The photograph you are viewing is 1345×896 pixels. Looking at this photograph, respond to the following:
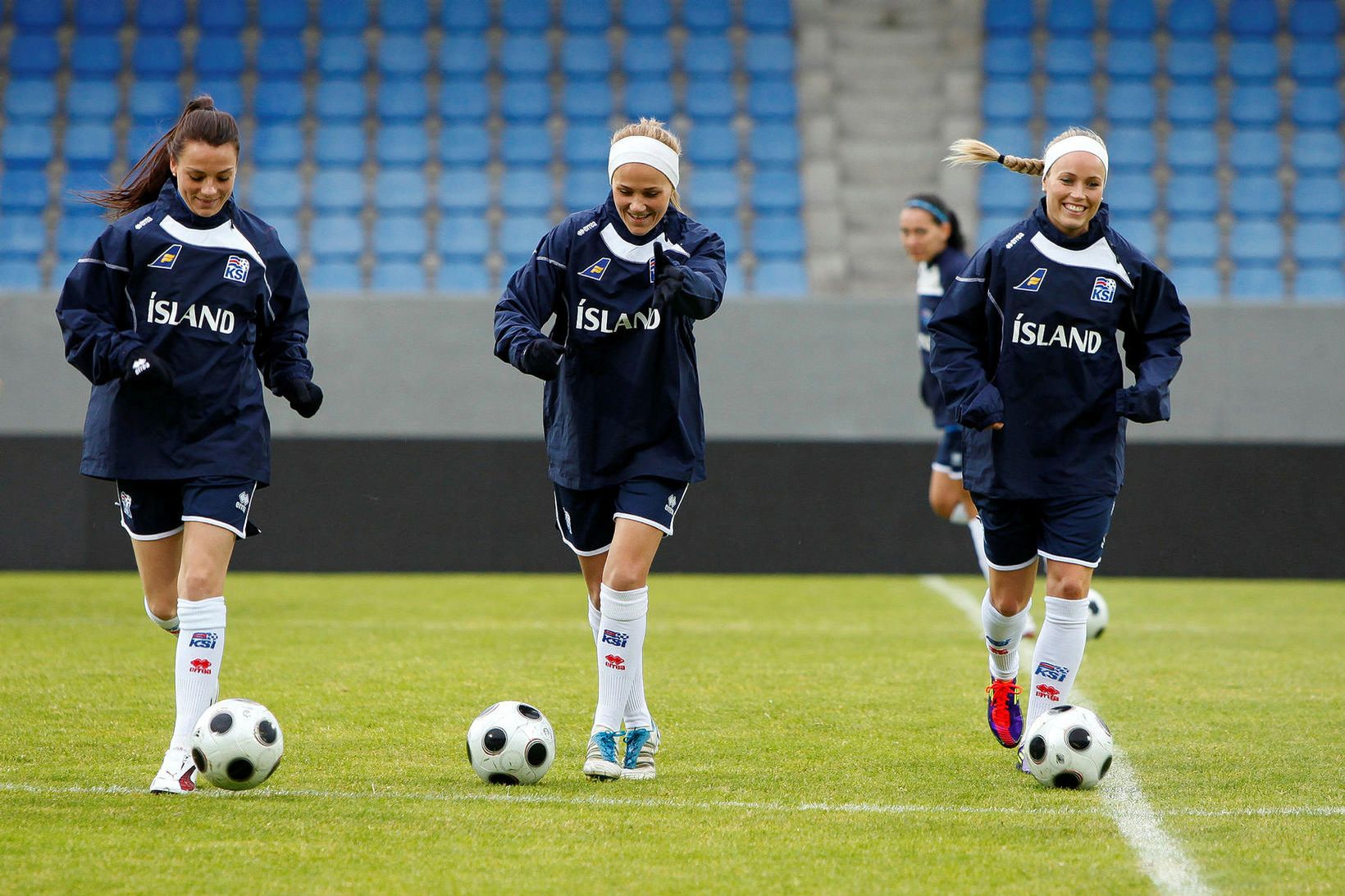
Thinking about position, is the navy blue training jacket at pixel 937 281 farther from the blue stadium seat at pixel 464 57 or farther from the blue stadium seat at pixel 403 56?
the blue stadium seat at pixel 403 56

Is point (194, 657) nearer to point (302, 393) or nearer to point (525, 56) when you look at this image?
point (302, 393)

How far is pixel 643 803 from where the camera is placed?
441 centimetres

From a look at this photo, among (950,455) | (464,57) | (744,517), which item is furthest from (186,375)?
(464,57)

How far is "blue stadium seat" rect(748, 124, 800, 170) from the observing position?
1648 centimetres

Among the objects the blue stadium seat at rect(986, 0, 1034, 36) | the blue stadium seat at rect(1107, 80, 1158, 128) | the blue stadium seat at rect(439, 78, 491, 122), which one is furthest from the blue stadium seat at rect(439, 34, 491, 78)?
the blue stadium seat at rect(1107, 80, 1158, 128)

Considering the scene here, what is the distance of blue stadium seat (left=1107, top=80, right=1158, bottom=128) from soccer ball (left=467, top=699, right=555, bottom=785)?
1373cm

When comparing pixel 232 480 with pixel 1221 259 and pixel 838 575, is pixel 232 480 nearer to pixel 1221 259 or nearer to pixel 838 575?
pixel 838 575

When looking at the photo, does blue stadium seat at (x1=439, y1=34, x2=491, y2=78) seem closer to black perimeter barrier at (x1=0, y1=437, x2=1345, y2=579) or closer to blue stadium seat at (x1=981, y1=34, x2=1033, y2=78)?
blue stadium seat at (x1=981, y1=34, x2=1033, y2=78)

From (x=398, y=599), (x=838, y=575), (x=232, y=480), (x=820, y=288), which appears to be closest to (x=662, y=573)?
(x=838, y=575)

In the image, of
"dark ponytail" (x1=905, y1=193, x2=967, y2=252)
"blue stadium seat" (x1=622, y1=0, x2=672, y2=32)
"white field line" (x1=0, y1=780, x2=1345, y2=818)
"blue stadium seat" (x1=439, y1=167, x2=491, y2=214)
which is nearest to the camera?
"white field line" (x1=0, y1=780, x2=1345, y2=818)

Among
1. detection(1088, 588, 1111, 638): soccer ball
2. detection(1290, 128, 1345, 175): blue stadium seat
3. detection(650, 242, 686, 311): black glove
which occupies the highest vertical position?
detection(1290, 128, 1345, 175): blue stadium seat

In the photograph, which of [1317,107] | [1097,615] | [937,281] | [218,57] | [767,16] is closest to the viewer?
[937,281]

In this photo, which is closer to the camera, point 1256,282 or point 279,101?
point 1256,282

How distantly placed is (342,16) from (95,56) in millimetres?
2593
